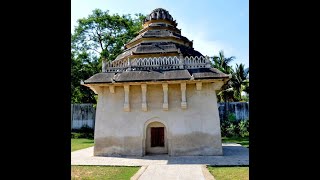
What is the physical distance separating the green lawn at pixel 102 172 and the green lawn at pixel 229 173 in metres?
2.87

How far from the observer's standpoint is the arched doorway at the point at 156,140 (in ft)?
46.0

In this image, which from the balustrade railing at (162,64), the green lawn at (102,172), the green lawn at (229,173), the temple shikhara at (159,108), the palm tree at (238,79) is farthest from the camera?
the palm tree at (238,79)

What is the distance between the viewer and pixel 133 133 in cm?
1359

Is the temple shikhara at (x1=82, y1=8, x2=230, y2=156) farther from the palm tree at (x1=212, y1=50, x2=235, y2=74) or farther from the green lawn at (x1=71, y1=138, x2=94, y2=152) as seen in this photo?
the palm tree at (x1=212, y1=50, x2=235, y2=74)

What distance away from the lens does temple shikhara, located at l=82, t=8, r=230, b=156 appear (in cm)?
1329

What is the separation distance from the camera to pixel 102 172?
379 inches

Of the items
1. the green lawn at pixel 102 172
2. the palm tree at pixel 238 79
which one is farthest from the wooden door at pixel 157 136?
the palm tree at pixel 238 79

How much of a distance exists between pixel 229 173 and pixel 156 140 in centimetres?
570

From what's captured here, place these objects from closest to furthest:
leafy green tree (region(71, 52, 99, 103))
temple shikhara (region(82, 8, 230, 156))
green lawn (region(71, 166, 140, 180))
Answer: green lawn (region(71, 166, 140, 180)) → temple shikhara (region(82, 8, 230, 156)) → leafy green tree (region(71, 52, 99, 103))

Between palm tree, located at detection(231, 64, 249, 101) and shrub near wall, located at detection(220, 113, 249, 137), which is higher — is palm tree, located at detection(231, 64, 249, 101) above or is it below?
above

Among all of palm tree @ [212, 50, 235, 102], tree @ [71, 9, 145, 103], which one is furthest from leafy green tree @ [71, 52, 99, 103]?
palm tree @ [212, 50, 235, 102]

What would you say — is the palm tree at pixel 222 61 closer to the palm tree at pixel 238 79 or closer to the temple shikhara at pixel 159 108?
the palm tree at pixel 238 79
